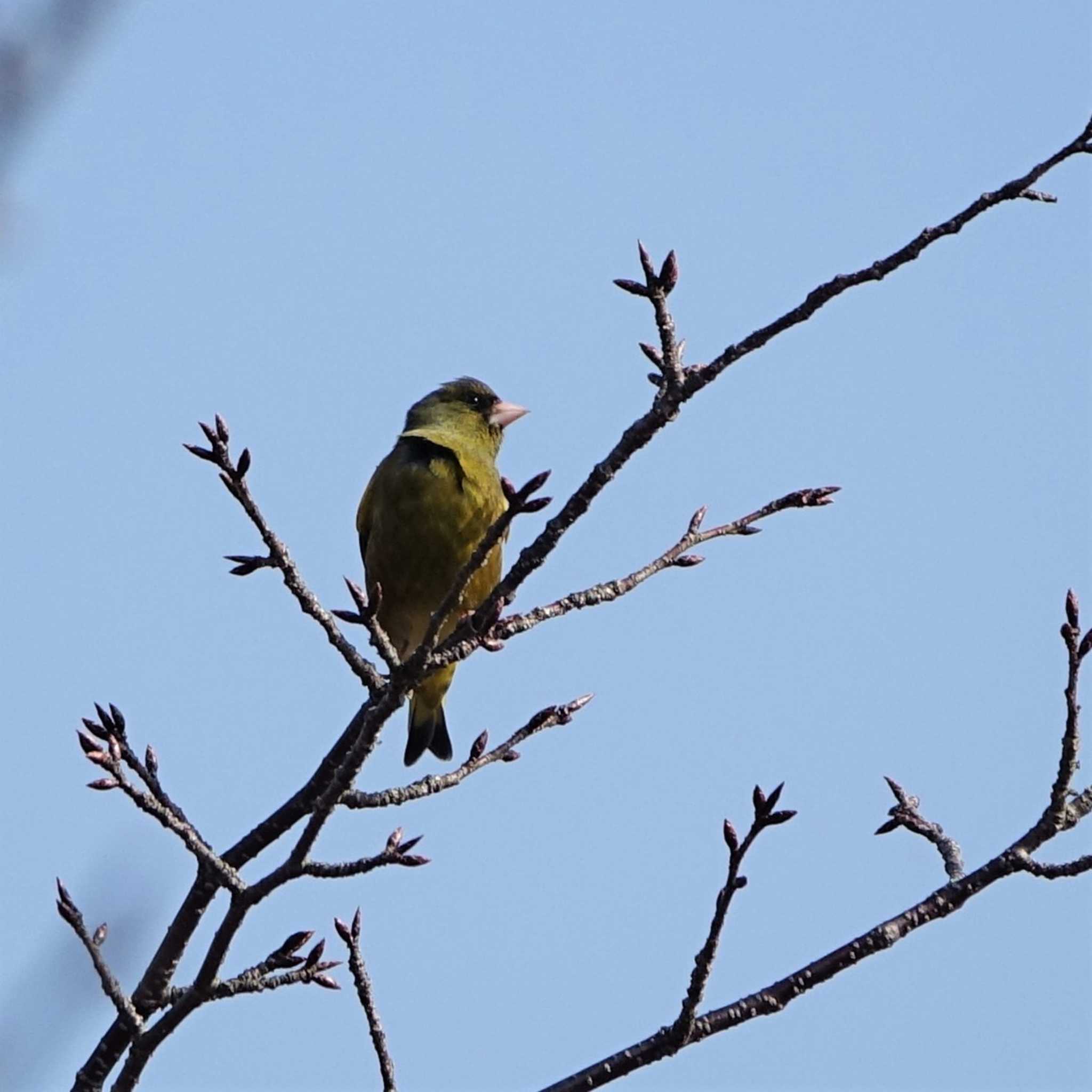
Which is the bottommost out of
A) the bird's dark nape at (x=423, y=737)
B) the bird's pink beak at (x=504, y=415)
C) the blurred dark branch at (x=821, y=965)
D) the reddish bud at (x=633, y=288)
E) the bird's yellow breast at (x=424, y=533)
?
the blurred dark branch at (x=821, y=965)

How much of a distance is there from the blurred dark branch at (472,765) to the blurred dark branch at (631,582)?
331mm

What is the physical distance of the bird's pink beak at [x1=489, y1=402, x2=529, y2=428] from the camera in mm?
7500

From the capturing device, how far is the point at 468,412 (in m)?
7.48

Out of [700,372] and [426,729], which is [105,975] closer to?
[700,372]

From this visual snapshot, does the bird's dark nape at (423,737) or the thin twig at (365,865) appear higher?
the bird's dark nape at (423,737)

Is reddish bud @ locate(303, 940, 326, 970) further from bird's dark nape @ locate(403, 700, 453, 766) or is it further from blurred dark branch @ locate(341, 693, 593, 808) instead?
bird's dark nape @ locate(403, 700, 453, 766)

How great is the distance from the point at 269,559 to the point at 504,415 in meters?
4.08

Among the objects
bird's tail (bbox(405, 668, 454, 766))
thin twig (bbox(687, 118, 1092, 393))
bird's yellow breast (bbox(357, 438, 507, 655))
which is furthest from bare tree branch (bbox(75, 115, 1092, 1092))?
bird's tail (bbox(405, 668, 454, 766))

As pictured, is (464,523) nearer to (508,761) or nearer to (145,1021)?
(508,761)

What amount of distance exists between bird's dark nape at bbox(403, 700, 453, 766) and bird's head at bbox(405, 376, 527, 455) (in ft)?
3.89

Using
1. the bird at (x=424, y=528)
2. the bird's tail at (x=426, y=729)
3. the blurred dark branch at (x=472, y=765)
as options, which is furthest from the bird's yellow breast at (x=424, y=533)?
the blurred dark branch at (x=472, y=765)

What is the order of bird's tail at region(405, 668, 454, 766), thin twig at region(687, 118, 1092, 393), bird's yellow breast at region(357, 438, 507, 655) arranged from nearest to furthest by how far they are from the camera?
thin twig at region(687, 118, 1092, 393) < bird's yellow breast at region(357, 438, 507, 655) < bird's tail at region(405, 668, 454, 766)

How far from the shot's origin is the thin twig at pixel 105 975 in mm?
3436

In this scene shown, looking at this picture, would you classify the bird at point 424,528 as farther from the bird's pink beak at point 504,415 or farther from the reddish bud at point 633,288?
the reddish bud at point 633,288
